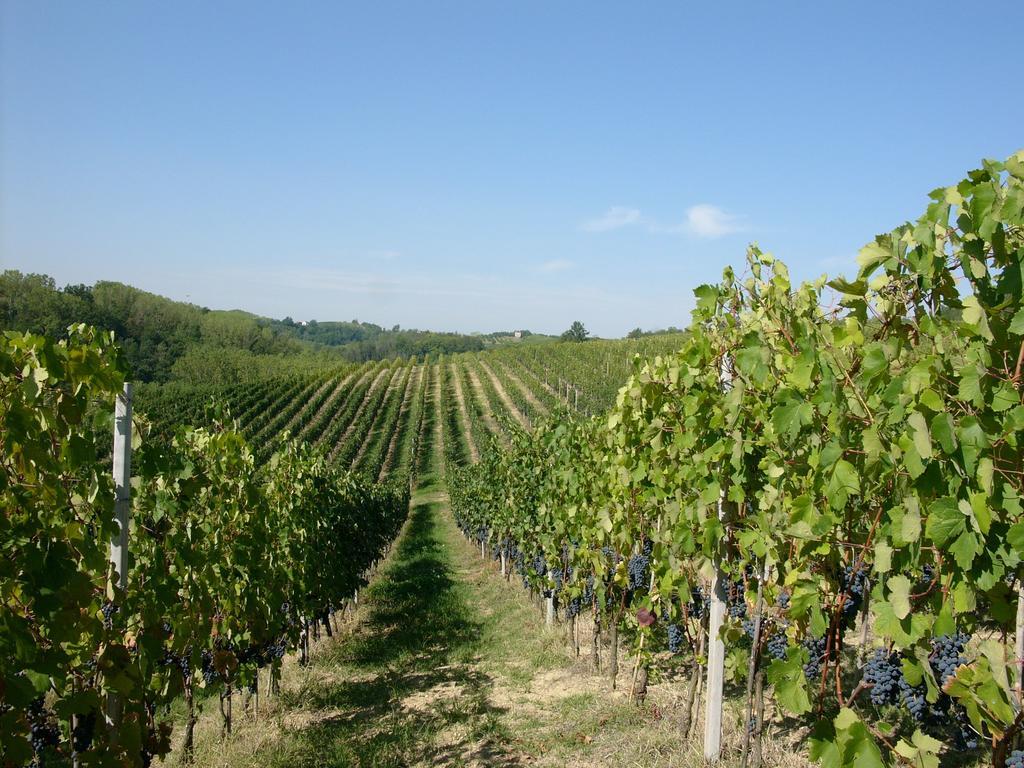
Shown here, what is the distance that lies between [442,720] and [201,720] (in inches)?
89.2

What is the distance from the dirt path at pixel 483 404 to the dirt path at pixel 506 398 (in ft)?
3.68

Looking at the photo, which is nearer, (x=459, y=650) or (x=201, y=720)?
(x=201, y=720)

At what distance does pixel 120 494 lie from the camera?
3.01 metres

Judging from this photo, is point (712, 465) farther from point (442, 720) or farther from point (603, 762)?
point (442, 720)

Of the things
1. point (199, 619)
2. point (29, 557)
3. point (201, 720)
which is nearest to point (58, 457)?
point (29, 557)

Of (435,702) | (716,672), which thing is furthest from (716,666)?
(435,702)

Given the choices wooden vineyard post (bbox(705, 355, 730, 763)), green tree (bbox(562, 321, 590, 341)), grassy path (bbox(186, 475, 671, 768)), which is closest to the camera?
wooden vineyard post (bbox(705, 355, 730, 763))

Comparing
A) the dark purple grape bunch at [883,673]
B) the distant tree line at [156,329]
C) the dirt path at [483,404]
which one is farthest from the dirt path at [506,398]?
the dark purple grape bunch at [883,673]

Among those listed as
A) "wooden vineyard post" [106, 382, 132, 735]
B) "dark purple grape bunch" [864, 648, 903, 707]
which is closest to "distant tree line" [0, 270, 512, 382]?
"wooden vineyard post" [106, 382, 132, 735]

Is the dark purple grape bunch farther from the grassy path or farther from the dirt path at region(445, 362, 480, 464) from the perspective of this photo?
the dirt path at region(445, 362, 480, 464)

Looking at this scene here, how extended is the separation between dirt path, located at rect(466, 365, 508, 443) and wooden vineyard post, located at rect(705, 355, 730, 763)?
32978mm

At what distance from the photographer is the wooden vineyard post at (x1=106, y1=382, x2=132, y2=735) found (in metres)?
2.99

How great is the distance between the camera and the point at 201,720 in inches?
239

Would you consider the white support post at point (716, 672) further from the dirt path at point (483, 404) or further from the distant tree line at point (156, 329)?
the distant tree line at point (156, 329)
